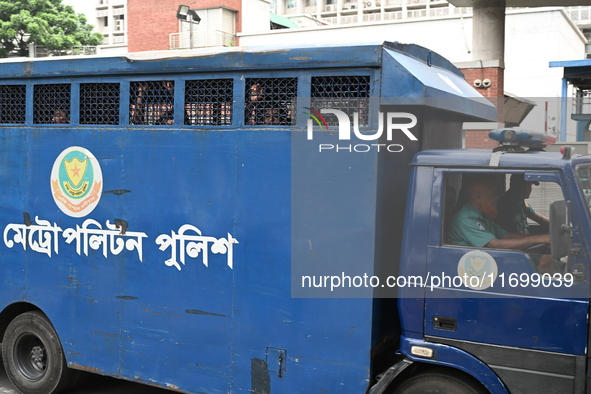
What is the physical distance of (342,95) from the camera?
427 cm

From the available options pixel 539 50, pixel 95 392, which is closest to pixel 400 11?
pixel 539 50

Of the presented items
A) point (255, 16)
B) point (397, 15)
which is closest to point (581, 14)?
point (397, 15)

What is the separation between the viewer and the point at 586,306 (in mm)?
3557

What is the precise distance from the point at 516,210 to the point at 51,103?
Answer: 395cm

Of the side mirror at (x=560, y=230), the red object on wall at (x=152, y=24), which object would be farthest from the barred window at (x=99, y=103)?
the red object on wall at (x=152, y=24)

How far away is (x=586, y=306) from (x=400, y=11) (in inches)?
3429

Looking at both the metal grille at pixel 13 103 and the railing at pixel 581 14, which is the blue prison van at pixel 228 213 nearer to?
the metal grille at pixel 13 103

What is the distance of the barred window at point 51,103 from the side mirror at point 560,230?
396cm

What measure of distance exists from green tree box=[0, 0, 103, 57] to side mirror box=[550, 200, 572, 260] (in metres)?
31.3

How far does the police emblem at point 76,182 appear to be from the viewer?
5.17 metres

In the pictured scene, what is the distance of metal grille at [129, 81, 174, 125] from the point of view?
4.92m

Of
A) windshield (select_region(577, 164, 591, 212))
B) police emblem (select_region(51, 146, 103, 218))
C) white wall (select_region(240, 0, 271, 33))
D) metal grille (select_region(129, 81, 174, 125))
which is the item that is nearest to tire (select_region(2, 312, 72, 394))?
police emblem (select_region(51, 146, 103, 218))

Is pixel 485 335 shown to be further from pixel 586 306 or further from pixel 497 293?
pixel 586 306

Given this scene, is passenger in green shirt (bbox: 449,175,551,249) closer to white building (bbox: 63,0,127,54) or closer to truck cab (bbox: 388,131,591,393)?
truck cab (bbox: 388,131,591,393)
